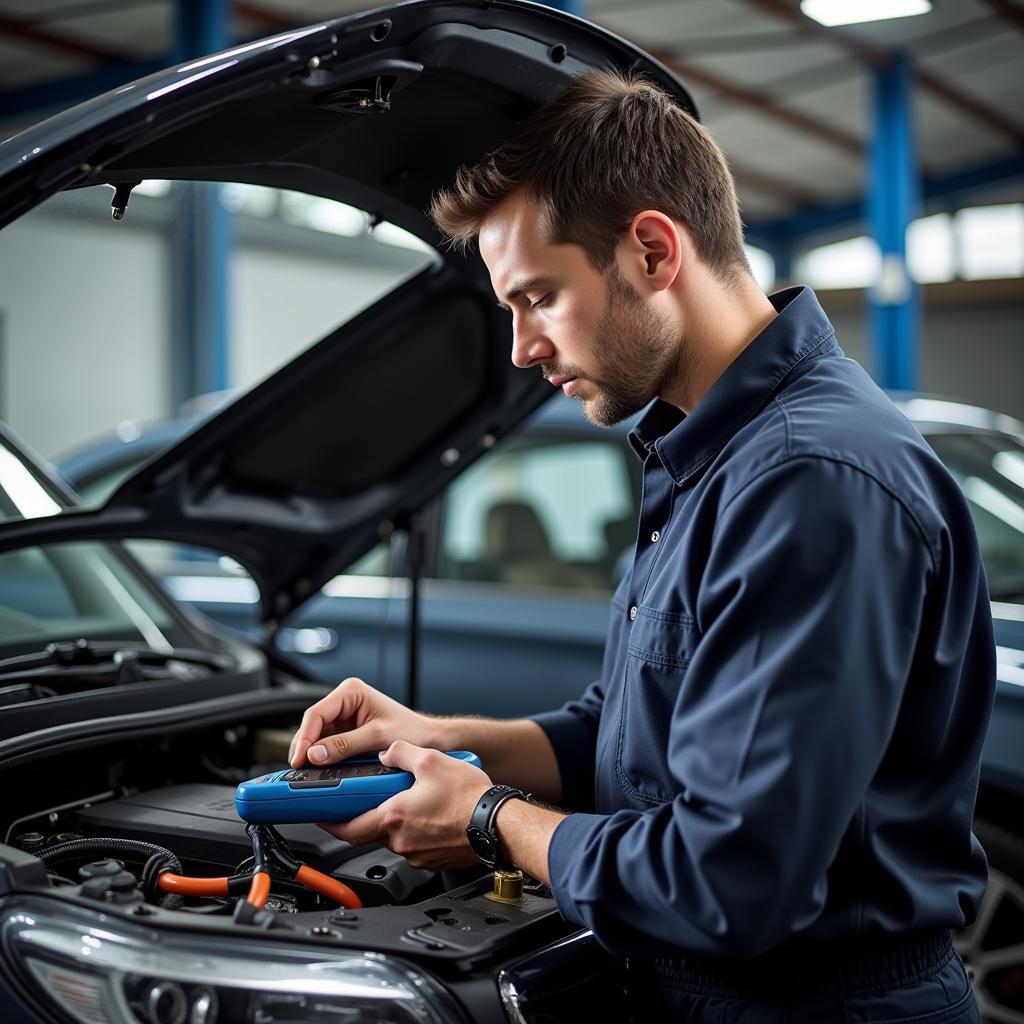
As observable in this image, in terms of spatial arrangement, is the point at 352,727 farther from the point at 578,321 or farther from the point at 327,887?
the point at 578,321

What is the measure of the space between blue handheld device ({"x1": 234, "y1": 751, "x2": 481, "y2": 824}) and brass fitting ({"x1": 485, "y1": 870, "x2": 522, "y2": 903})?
16 centimetres

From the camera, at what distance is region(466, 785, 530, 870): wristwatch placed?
4.39ft

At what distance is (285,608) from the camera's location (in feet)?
8.44

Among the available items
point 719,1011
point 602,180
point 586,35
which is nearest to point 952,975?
point 719,1011

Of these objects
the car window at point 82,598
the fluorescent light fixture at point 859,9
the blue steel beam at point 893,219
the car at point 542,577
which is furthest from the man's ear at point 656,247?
the blue steel beam at point 893,219

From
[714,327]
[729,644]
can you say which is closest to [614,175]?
[714,327]

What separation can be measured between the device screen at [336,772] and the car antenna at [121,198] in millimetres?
784

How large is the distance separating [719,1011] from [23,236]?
10076 mm

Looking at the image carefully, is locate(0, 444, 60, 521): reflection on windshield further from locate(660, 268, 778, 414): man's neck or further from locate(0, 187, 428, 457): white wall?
locate(0, 187, 428, 457): white wall

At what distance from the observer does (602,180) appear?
1349 mm

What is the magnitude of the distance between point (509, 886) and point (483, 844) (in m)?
0.10

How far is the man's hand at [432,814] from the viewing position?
137cm

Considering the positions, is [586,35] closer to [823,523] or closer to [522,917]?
[823,523]

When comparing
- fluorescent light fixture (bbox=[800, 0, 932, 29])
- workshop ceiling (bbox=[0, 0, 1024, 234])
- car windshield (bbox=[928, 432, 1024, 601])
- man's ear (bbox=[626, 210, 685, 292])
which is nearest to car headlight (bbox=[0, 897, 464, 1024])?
man's ear (bbox=[626, 210, 685, 292])
